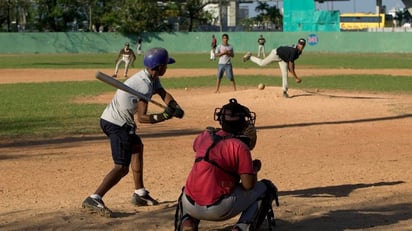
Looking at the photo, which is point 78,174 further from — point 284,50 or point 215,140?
point 284,50

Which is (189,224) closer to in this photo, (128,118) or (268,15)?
(128,118)

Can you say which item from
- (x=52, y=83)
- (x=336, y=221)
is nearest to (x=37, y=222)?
(x=336, y=221)

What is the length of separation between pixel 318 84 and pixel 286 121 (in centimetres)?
1131

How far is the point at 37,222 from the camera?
7.13m

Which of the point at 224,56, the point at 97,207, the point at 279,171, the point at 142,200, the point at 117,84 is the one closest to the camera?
the point at 117,84

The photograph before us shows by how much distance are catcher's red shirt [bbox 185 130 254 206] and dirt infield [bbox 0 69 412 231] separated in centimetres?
106

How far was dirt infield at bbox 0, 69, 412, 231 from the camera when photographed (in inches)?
285

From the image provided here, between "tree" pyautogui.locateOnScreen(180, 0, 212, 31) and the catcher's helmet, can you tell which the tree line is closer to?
"tree" pyautogui.locateOnScreen(180, 0, 212, 31)

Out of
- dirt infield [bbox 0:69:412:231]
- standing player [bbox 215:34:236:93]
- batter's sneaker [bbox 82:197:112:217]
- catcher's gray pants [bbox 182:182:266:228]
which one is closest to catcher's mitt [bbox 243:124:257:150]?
catcher's gray pants [bbox 182:182:266:228]

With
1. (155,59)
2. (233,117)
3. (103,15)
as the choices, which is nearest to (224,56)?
(155,59)

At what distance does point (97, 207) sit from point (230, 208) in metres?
1.88

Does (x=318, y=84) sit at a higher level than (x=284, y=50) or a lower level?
lower

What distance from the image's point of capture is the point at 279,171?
1045 centimetres

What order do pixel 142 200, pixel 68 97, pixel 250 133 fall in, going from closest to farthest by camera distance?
pixel 250 133 → pixel 142 200 → pixel 68 97
